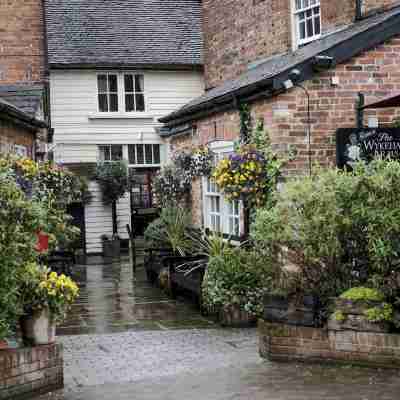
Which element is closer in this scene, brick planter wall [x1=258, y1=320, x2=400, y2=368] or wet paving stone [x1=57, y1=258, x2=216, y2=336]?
brick planter wall [x1=258, y1=320, x2=400, y2=368]

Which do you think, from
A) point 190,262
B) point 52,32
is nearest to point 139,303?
point 190,262

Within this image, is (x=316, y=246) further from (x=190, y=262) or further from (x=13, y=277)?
(x=190, y=262)

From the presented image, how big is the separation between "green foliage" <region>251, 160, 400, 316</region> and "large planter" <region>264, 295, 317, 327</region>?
0.54 feet

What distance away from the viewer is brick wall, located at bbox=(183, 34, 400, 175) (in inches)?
492

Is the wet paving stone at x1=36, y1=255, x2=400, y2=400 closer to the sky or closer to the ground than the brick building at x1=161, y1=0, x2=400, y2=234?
closer to the ground

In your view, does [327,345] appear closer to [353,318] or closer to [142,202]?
[353,318]

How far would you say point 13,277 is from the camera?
720cm

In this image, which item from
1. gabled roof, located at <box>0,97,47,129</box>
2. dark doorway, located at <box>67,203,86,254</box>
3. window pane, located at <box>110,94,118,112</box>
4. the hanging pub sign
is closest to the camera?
the hanging pub sign

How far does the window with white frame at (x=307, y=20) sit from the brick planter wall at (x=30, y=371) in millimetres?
11472

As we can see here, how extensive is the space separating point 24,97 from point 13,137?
265 centimetres

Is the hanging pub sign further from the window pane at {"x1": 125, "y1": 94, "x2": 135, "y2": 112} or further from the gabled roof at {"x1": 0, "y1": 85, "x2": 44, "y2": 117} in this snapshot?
the window pane at {"x1": 125, "y1": 94, "x2": 135, "y2": 112}

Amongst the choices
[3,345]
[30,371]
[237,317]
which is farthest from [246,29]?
[30,371]

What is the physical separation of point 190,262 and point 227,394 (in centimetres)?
731

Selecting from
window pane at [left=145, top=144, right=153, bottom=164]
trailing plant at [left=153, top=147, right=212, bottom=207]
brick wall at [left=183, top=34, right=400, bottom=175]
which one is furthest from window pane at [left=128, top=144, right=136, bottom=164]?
brick wall at [left=183, top=34, right=400, bottom=175]
